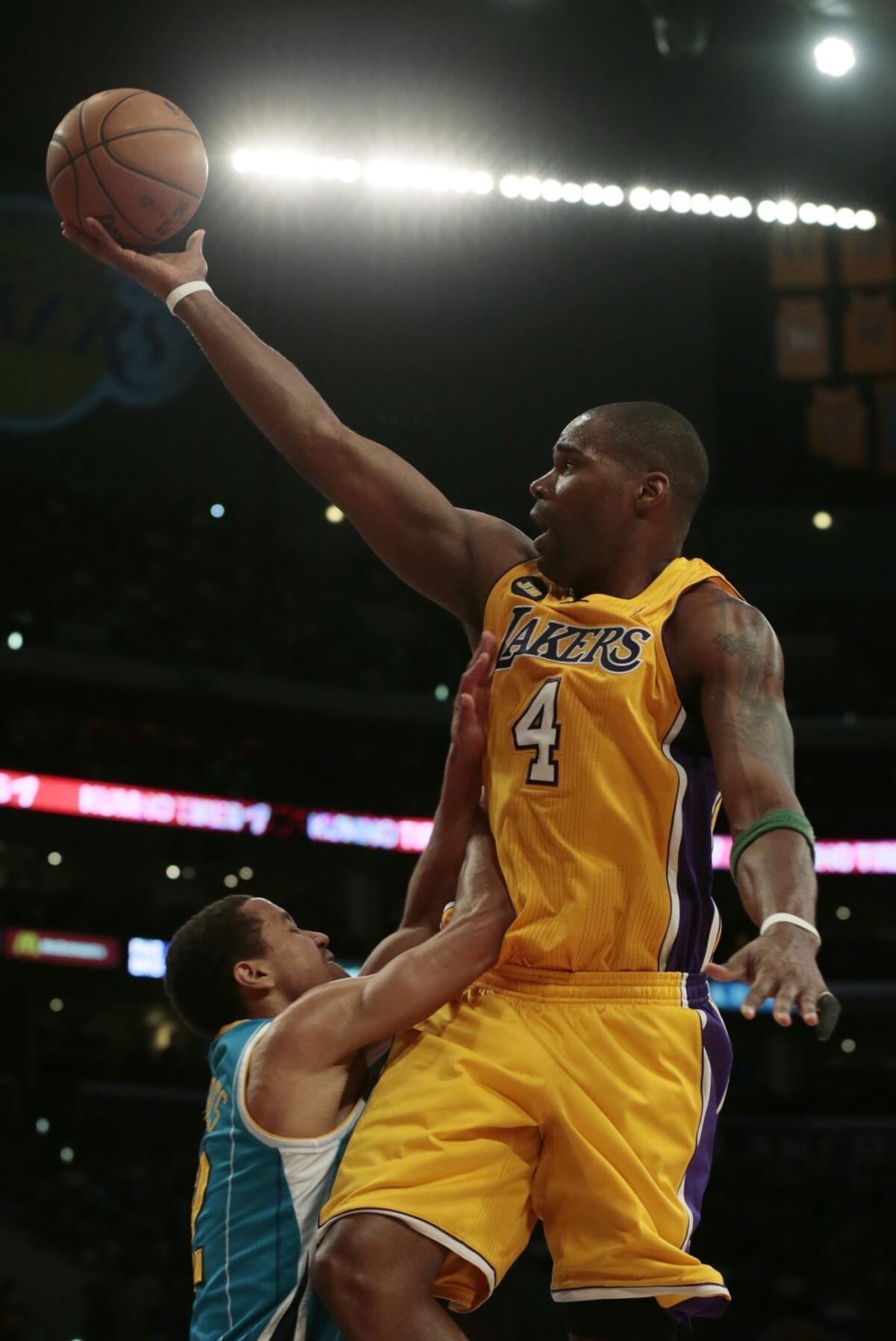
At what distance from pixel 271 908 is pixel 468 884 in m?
0.68

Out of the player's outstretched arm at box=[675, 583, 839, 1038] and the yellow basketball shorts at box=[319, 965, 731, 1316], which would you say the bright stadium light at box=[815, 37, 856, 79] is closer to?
the player's outstretched arm at box=[675, 583, 839, 1038]

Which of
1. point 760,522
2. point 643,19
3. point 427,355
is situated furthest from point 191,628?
point 643,19

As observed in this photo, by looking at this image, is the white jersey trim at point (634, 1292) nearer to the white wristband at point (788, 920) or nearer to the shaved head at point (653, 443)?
the white wristband at point (788, 920)

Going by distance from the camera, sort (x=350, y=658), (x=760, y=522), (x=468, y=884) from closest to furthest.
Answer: (x=468, y=884)
(x=350, y=658)
(x=760, y=522)

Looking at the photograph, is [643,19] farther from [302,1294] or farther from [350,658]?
[350,658]

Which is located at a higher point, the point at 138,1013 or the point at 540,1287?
the point at 138,1013

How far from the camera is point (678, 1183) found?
282 cm

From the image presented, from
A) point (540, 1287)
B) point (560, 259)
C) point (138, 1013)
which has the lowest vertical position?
point (540, 1287)

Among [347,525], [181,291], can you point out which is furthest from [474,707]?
[347,525]

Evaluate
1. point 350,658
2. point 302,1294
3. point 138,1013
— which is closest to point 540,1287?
point 350,658

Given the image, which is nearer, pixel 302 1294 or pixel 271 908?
pixel 302 1294

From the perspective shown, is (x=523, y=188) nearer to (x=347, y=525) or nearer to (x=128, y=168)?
(x=128, y=168)

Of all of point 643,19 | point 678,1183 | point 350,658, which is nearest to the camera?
point 678,1183

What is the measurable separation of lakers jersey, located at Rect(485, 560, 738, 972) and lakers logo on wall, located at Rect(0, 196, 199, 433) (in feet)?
53.6
